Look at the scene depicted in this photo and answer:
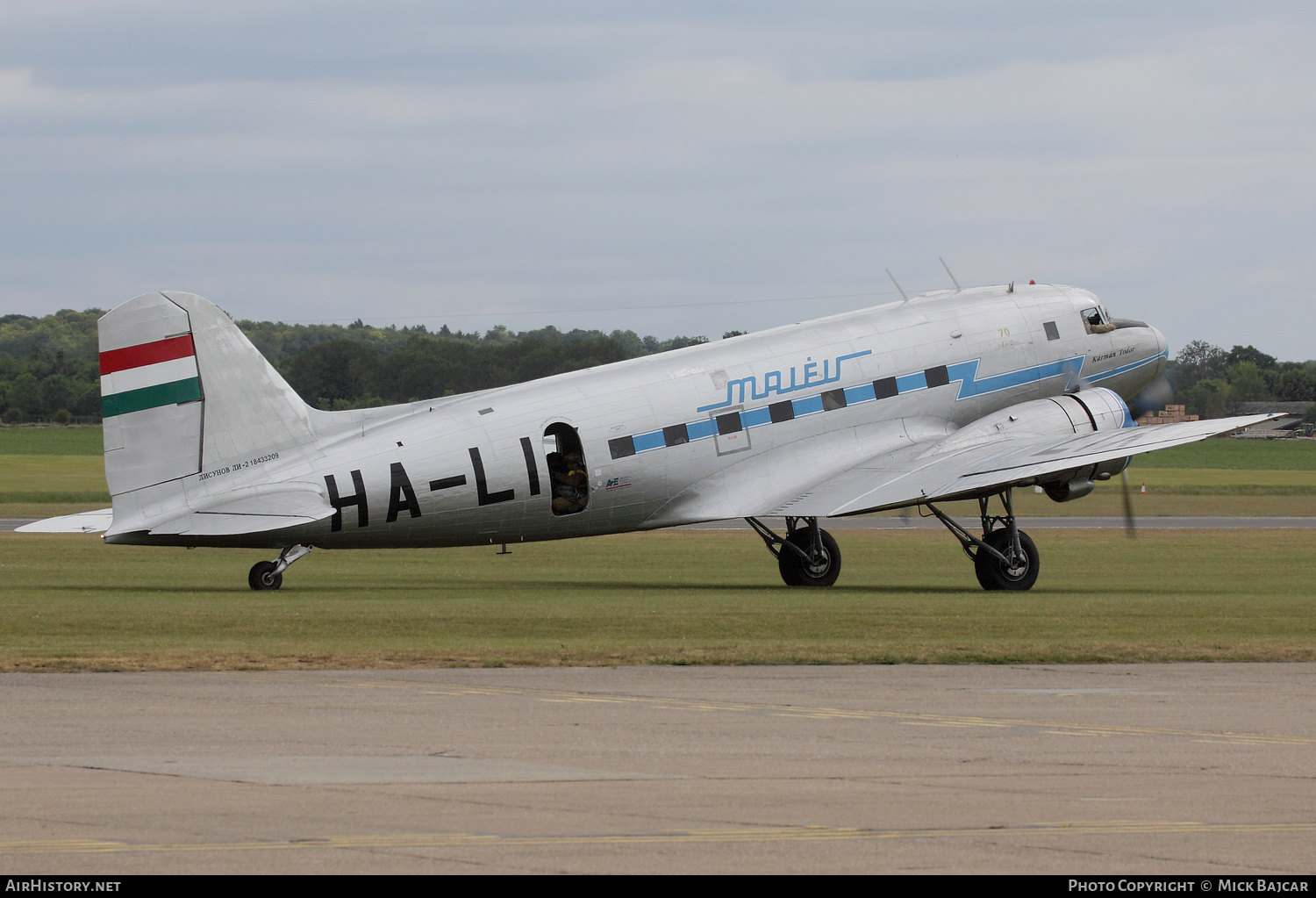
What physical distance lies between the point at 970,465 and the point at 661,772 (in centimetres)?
1990

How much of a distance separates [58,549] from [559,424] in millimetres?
22037

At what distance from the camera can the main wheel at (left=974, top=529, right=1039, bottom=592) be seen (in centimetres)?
3225

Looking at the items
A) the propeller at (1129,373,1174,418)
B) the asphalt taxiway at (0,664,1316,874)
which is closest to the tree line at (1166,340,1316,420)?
the propeller at (1129,373,1174,418)

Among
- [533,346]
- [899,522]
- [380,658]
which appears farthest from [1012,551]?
[533,346]

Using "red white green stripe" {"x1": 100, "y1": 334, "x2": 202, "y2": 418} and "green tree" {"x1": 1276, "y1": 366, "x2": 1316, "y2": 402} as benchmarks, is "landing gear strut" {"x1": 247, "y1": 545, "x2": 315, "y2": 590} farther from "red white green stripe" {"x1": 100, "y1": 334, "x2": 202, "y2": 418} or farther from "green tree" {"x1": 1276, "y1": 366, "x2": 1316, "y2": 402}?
"green tree" {"x1": 1276, "y1": 366, "x2": 1316, "y2": 402}

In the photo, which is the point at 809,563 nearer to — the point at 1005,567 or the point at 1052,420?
the point at 1005,567

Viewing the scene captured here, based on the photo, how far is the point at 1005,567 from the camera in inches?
1271

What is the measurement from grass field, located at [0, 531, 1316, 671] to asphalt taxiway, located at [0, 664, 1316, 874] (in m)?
1.78

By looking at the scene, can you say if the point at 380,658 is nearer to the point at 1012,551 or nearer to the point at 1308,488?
the point at 1012,551

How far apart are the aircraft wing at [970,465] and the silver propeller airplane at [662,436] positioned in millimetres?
66

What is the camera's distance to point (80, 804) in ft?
36.8

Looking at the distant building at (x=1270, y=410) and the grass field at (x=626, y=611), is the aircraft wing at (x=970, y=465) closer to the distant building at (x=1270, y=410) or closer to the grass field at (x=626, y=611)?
the grass field at (x=626, y=611)

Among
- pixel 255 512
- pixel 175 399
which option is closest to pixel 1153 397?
pixel 255 512

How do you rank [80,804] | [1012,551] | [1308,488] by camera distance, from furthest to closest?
[1308,488] < [1012,551] < [80,804]
